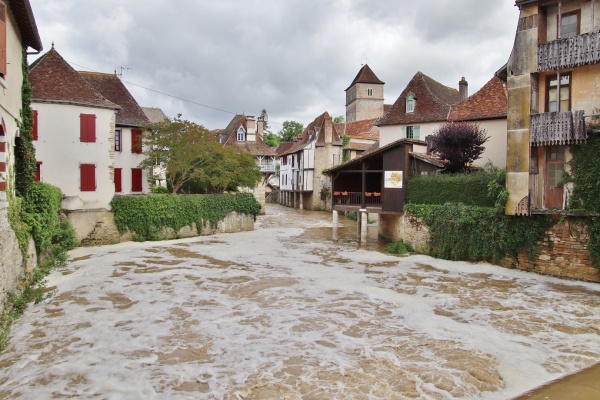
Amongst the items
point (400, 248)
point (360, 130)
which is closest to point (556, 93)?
point (400, 248)

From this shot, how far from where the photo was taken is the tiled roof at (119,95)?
23891 millimetres

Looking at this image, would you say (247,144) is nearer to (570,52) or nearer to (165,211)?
(165,211)

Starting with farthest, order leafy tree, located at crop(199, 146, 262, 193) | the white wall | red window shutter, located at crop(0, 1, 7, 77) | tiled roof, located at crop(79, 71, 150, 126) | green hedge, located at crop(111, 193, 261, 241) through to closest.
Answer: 1. leafy tree, located at crop(199, 146, 262, 193)
2. tiled roof, located at crop(79, 71, 150, 126)
3. green hedge, located at crop(111, 193, 261, 241)
4. the white wall
5. red window shutter, located at crop(0, 1, 7, 77)

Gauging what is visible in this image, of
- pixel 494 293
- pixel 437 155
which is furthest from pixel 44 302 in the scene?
pixel 437 155

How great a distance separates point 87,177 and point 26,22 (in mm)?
9132

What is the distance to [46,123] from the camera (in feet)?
62.3

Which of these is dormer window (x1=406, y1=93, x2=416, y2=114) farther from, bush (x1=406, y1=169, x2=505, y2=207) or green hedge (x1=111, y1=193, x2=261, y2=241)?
green hedge (x1=111, y1=193, x2=261, y2=241)

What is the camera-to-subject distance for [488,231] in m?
15.6

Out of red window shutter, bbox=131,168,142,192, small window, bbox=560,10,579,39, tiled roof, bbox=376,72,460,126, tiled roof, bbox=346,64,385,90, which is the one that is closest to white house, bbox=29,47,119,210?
red window shutter, bbox=131,168,142,192

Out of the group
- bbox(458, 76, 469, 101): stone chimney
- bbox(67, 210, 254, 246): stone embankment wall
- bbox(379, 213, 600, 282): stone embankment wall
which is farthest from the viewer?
bbox(458, 76, 469, 101): stone chimney

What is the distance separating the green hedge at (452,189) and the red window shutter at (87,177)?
568 inches

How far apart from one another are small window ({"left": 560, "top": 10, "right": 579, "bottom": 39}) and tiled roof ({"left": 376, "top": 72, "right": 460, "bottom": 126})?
33.3ft

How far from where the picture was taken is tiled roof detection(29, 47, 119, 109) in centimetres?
1907

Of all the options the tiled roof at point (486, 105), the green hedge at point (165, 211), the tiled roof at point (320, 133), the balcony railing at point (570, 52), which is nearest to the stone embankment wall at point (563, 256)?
the balcony railing at point (570, 52)
